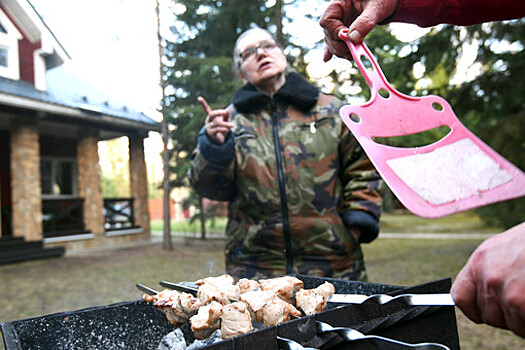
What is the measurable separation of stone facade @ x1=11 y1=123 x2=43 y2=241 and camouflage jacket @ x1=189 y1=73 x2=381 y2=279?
3867 mm

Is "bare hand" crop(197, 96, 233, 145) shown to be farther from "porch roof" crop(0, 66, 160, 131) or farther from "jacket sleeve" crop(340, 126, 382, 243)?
"jacket sleeve" crop(340, 126, 382, 243)

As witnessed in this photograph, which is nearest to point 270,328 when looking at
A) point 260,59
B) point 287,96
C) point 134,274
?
point 287,96

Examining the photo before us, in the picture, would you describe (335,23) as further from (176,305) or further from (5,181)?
(5,181)

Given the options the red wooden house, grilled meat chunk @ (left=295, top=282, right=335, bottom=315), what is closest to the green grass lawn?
the red wooden house

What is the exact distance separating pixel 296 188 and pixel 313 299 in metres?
0.75

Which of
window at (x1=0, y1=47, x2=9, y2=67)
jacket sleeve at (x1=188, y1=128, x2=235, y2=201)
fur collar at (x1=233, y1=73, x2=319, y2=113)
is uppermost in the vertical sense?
window at (x1=0, y1=47, x2=9, y2=67)

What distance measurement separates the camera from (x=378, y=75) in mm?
676

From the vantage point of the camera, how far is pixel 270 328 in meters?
0.57

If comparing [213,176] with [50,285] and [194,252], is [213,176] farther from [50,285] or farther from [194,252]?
[50,285]

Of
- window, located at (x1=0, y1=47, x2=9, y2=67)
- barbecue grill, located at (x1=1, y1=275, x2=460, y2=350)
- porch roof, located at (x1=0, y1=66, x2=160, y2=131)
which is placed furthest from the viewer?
porch roof, located at (x1=0, y1=66, x2=160, y2=131)

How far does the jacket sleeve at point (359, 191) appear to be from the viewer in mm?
1499

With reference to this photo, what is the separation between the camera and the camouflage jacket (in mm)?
1505

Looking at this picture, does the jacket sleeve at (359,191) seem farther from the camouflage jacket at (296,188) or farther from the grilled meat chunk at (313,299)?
the grilled meat chunk at (313,299)

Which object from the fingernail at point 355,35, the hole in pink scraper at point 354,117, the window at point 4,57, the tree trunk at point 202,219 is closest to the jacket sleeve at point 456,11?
the fingernail at point 355,35
